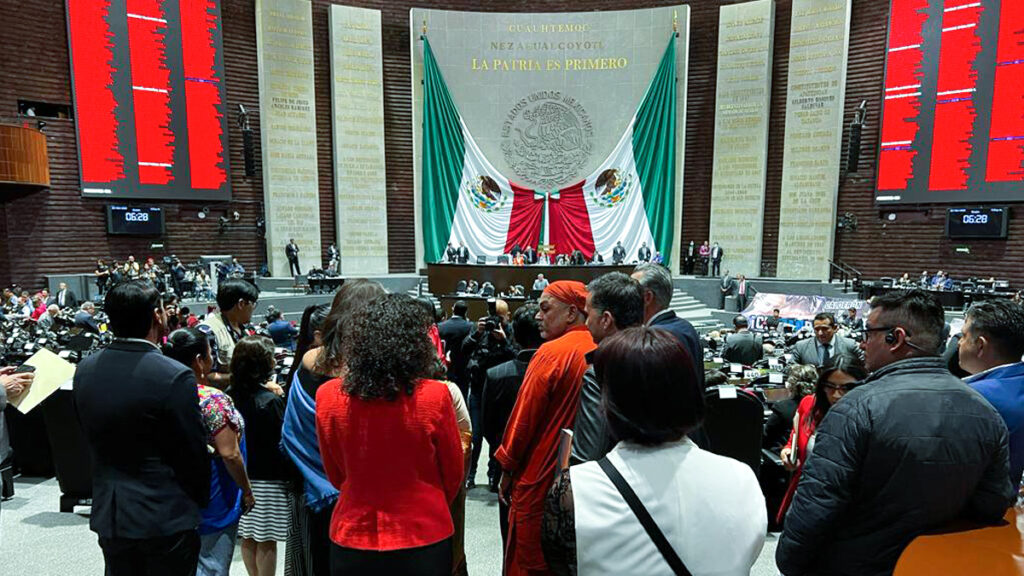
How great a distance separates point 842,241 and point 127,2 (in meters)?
18.3

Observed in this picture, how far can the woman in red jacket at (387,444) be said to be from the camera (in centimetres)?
148

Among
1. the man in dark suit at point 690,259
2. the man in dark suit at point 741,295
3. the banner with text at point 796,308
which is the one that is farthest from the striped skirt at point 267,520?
the man in dark suit at point 690,259

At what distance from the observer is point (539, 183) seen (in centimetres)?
1694

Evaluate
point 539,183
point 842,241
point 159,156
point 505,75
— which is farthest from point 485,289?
point 842,241

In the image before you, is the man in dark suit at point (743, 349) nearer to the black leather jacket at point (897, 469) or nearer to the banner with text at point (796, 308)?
the black leather jacket at point (897, 469)

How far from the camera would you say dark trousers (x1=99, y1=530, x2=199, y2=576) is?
175 cm

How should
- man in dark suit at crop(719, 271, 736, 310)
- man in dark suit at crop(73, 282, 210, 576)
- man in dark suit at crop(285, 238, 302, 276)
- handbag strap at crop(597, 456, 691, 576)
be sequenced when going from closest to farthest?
1. handbag strap at crop(597, 456, 691, 576)
2. man in dark suit at crop(73, 282, 210, 576)
3. man in dark suit at crop(719, 271, 736, 310)
4. man in dark suit at crop(285, 238, 302, 276)

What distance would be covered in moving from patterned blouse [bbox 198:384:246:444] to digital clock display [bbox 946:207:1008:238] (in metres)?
16.2

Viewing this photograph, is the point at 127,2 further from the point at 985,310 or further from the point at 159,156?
the point at 985,310

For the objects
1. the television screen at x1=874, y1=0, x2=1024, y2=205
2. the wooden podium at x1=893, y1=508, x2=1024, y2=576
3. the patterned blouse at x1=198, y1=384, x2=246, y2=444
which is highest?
the television screen at x1=874, y1=0, x2=1024, y2=205

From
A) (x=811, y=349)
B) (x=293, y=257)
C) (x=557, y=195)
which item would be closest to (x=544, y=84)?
(x=557, y=195)

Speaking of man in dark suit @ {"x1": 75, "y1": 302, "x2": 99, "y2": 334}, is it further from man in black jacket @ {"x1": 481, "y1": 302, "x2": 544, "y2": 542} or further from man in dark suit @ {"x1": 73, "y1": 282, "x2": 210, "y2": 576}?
man in dark suit @ {"x1": 73, "y1": 282, "x2": 210, "y2": 576}

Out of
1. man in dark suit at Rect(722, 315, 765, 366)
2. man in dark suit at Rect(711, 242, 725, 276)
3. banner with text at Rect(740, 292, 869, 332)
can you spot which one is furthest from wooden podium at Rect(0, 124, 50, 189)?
man in dark suit at Rect(711, 242, 725, 276)

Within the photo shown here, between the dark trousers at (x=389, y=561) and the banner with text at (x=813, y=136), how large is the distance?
1562 centimetres
